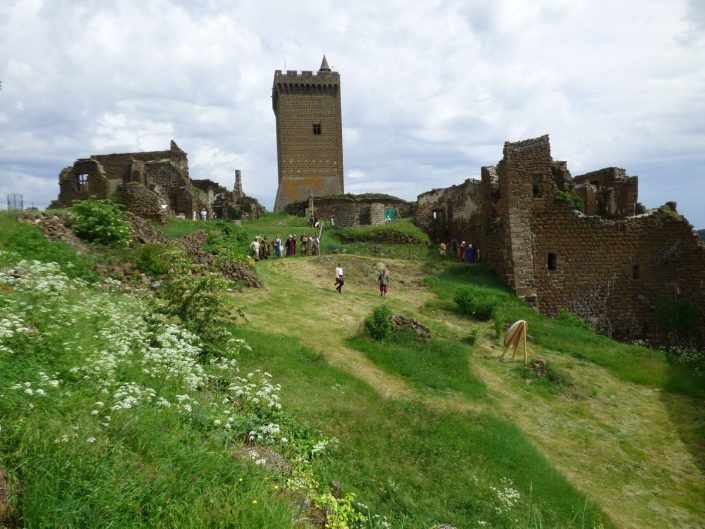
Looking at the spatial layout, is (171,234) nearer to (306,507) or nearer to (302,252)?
(302,252)

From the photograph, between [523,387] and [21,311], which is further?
[523,387]

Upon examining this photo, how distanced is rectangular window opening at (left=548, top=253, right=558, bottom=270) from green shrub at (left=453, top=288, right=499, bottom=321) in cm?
304

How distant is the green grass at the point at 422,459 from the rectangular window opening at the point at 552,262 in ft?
33.9

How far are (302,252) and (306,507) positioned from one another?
19.2 m

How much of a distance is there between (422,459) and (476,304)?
9.04 m

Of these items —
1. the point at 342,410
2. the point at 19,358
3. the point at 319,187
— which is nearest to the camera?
the point at 19,358

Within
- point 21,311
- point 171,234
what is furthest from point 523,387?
point 171,234

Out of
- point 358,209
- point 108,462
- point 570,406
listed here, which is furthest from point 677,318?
point 358,209

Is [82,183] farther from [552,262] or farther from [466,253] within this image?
[552,262]

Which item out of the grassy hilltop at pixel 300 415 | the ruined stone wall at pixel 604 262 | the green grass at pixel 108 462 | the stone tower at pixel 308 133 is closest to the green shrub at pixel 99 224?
the grassy hilltop at pixel 300 415

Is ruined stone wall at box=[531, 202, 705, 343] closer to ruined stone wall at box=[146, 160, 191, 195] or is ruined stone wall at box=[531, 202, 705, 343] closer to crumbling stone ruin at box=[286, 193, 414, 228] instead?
crumbling stone ruin at box=[286, 193, 414, 228]

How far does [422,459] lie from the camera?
6.62 metres

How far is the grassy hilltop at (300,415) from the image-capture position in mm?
3729

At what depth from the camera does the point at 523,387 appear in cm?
1070
